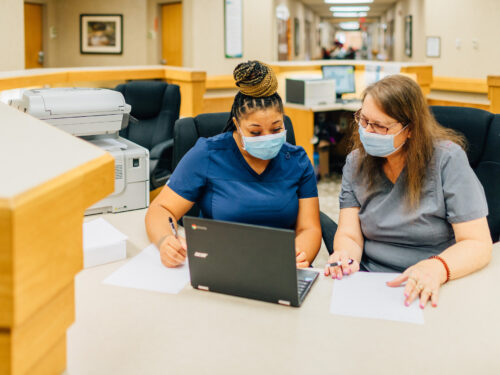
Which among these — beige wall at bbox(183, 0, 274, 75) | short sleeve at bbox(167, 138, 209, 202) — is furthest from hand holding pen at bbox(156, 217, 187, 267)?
beige wall at bbox(183, 0, 274, 75)

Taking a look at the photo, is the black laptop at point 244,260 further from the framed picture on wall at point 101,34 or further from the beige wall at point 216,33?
the framed picture on wall at point 101,34

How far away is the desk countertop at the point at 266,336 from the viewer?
3.55 ft

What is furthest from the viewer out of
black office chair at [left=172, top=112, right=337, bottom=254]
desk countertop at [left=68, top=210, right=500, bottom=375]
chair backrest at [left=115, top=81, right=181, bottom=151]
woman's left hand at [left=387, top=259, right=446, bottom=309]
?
chair backrest at [left=115, top=81, right=181, bottom=151]

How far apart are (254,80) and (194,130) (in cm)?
51

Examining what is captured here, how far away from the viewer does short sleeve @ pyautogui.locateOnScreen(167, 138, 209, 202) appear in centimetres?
190

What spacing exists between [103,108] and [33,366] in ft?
5.02

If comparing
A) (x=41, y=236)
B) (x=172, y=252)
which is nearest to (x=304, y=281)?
(x=172, y=252)

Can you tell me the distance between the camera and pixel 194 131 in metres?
2.26

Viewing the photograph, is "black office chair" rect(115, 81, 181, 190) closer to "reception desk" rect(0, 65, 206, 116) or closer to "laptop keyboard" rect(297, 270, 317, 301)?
"reception desk" rect(0, 65, 206, 116)

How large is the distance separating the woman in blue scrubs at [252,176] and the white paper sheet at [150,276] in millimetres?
229

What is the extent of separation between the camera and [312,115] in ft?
18.2

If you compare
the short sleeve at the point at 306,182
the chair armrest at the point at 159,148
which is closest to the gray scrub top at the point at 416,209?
the short sleeve at the point at 306,182

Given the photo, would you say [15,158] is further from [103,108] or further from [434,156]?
[103,108]

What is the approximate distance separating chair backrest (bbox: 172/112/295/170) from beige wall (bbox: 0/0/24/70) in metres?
3.01
